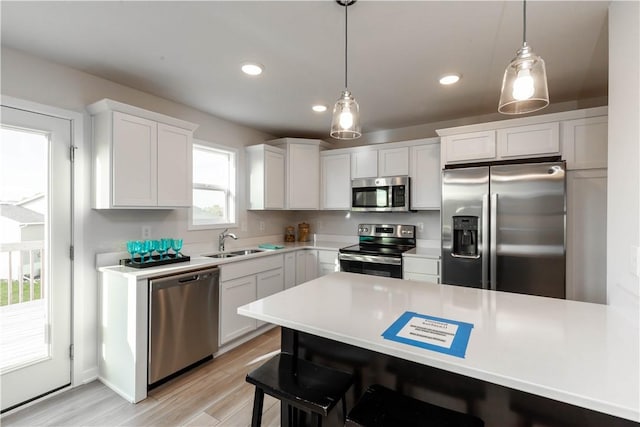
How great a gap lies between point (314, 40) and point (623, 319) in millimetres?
2183

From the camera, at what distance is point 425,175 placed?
3.47 meters

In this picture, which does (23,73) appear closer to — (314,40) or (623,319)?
(314,40)

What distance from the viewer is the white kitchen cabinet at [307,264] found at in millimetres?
3912

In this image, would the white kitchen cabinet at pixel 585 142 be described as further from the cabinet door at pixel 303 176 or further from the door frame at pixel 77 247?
the door frame at pixel 77 247

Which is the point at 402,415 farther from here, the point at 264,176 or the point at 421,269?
the point at 264,176

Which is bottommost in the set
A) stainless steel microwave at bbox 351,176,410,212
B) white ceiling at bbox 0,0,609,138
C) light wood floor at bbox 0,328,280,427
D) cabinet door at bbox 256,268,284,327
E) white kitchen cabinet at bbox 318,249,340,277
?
light wood floor at bbox 0,328,280,427

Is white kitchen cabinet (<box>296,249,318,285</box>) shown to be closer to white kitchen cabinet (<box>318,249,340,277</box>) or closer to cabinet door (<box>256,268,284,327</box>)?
white kitchen cabinet (<box>318,249,340,277</box>)

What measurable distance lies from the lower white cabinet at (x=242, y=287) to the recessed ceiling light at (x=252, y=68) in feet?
5.68

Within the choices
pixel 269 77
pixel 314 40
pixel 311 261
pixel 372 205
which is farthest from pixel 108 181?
pixel 372 205

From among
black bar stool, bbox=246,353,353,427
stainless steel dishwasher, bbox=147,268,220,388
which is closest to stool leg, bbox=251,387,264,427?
black bar stool, bbox=246,353,353,427

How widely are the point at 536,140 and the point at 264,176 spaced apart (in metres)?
2.87

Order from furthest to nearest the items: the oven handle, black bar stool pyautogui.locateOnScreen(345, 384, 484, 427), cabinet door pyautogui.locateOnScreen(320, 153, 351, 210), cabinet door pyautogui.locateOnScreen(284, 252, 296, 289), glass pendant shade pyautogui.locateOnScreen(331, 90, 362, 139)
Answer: cabinet door pyautogui.locateOnScreen(320, 153, 351, 210) < cabinet door pyautogui.locateOnScreen(284, 252, 296, 289) < the oven handle < glass pendant shade pyautogui.locateOnScreen(331, 90, 362, 139) < black bar stool pyautogui.locateOnScreen(345, 384, 484, 427)

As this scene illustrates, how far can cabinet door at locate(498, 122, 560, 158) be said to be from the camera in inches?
102

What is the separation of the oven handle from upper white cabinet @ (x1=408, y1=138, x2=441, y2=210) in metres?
0.72
